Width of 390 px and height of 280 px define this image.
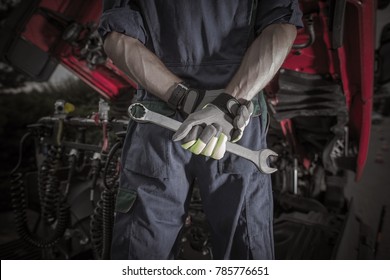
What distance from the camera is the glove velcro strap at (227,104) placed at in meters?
0.66

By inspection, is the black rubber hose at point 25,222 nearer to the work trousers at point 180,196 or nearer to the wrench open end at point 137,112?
the work trousers at point 180,196

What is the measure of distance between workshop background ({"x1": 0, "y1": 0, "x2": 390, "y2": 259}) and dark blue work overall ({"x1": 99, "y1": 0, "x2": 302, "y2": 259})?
451 millimetres

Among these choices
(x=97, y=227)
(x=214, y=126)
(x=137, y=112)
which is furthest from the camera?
(x=97, y=227)

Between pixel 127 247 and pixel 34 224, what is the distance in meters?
1.30

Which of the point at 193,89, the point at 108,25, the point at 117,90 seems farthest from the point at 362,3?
the point at 117,90

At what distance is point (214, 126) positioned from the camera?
65 cm

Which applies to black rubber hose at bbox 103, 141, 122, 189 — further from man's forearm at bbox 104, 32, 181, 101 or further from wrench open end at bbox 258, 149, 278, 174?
wrench open end at bbox 258, 149, 278, 174

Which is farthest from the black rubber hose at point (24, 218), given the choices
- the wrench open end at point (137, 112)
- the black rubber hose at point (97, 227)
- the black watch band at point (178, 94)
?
the black watch band at point (178, 94)

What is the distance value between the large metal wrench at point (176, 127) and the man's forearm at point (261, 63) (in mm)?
153

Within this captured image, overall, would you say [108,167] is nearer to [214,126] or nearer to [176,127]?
[176,127]

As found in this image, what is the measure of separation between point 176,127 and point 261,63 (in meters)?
0.31

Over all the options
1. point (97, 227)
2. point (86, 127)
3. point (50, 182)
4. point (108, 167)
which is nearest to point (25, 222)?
point (50, 182)
